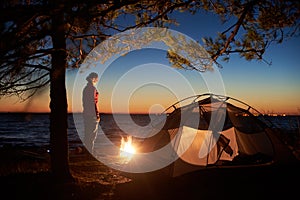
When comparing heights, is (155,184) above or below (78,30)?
below

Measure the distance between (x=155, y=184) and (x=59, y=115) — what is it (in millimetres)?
2182

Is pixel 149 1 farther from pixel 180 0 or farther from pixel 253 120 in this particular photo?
pixel 253 120

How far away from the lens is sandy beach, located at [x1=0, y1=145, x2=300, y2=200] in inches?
191

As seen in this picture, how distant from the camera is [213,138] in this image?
657 centimetres

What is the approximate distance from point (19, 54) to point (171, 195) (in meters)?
3.24

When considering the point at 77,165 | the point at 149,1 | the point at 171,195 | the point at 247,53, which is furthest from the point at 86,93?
the point at 247,53

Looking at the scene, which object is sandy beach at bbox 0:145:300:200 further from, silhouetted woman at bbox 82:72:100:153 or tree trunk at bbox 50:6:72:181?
silhouetted woman at bbox 82:72:100:153

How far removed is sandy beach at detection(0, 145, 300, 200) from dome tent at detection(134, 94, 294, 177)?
20 centimetres

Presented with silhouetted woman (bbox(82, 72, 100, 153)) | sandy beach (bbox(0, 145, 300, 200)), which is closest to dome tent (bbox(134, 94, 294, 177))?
sandy beach (bbox(0, 145, 300, 200))

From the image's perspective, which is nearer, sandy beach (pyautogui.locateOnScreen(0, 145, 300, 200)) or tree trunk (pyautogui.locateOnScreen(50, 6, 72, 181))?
sandy beach (pyautogui.locateOnScreen(0, 145, 300, 200))

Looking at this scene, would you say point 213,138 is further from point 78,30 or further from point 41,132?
point 41,132

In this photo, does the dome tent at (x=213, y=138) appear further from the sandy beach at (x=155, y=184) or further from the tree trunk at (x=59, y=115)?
the tree trunk at (x=59, y=115)

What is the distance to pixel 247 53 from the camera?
245 inches

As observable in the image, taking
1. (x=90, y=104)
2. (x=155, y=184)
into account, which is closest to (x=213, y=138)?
(x=155, y=184)
